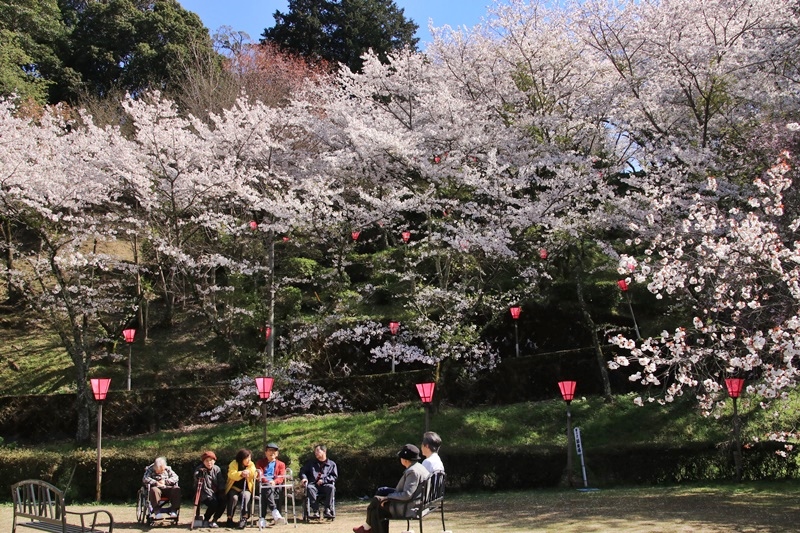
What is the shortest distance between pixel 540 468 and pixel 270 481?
4.96 m

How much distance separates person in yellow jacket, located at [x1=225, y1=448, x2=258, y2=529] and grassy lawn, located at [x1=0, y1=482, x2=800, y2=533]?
511 mm

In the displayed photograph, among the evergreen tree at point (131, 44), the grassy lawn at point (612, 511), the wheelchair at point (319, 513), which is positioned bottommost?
the grassy lawn at point (612, 511)

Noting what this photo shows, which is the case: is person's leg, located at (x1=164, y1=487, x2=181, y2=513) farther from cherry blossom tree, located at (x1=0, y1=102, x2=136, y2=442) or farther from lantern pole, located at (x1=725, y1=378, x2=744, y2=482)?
lantern pole, located at (x1=725, y1=378, x2=744, y2=482)

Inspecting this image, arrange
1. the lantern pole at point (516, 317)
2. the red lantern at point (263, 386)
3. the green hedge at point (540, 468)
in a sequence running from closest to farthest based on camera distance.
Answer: the green hedge at point (540, 468) < the red lantern at point (263, 386) < the lantern pole at point (516, 317)

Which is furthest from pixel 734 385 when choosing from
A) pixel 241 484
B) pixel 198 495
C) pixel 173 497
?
pixel 173 497

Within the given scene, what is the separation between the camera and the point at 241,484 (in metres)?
7.74

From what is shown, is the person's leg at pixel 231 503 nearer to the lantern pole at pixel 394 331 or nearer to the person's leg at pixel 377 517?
the person's leg at pixel 377 517

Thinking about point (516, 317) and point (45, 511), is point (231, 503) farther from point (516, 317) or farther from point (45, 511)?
point (516, 317)

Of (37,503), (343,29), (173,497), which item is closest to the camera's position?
(37,503)

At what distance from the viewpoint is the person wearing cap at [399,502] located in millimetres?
5270

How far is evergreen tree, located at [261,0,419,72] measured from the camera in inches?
1217

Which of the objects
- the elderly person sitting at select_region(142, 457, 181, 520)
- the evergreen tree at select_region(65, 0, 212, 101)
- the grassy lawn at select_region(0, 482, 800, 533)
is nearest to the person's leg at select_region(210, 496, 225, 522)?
the grassy lawn at select_region(0, 482, 800, 533)

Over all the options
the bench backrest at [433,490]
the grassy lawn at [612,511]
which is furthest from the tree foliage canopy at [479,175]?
the bench backrest at [433,490]

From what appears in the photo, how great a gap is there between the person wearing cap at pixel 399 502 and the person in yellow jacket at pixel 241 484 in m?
2.61
